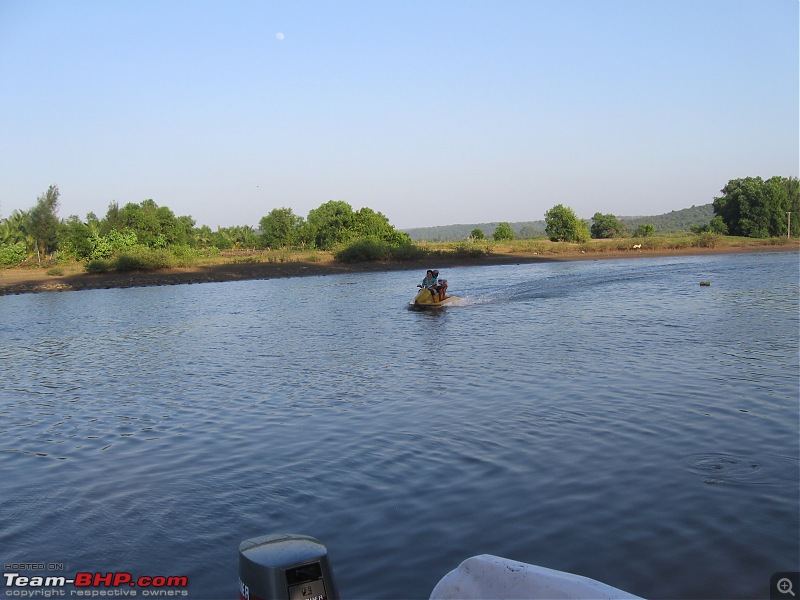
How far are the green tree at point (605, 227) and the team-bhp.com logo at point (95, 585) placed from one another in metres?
104

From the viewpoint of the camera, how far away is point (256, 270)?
52344 millimetres

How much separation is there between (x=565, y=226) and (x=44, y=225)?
54440 millimetres

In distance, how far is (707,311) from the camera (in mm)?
21234

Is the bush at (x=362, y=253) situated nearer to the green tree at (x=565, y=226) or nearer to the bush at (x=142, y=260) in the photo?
the bush at (x=142, y=260)

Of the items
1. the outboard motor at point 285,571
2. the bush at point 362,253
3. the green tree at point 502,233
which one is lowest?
the outboard motor at point 285,571

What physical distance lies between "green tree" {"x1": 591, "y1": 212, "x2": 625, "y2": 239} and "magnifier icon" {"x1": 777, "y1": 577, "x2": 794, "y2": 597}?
102690 mm

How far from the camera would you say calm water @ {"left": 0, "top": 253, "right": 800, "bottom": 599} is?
6070 millimetres

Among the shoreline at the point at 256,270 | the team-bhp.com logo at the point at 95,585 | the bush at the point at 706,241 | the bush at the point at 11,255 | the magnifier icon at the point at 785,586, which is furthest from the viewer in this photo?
the bush at the point at 706,241

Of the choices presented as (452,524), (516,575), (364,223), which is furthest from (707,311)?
(364,223)

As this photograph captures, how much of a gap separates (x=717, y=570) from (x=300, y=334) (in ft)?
52.6

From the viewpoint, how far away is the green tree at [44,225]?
6650 centimetres

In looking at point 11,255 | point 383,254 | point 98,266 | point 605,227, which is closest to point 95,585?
point 98,266

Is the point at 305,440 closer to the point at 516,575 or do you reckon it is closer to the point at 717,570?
the point at 717,570

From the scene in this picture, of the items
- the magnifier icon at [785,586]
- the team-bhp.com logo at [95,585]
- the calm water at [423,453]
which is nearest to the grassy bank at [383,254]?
the calm water at [423,453]
